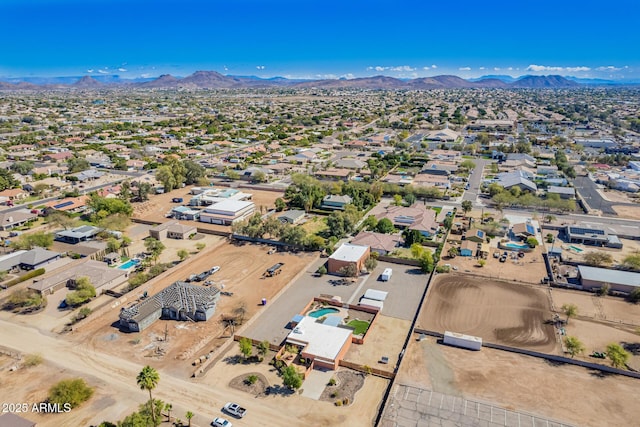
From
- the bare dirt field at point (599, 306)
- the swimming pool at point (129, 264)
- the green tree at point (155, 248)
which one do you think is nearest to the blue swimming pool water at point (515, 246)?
the bare dirt field at point (599, 306)

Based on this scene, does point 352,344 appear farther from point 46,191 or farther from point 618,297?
point 46,191

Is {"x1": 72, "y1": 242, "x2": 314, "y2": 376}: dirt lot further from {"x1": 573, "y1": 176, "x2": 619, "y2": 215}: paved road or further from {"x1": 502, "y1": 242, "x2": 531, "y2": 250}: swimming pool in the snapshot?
{"x1": 573, "y1": 176, "x2": 619, "y2": 215}: paved road

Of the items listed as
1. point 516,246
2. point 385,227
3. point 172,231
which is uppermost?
point 385,227

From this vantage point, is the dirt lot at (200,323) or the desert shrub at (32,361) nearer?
the desert shrub at (32,361)

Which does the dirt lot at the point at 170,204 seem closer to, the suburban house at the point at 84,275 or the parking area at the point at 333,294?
the suburban house at the point at 84,275

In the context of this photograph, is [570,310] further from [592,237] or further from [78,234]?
[78,234]

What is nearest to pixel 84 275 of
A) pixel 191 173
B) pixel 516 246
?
pixel 191 173
